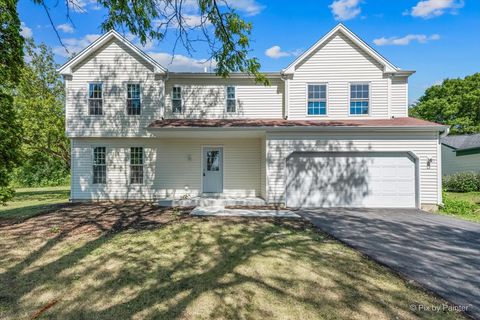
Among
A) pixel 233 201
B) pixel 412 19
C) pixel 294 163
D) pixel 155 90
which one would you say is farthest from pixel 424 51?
pixel 155 90

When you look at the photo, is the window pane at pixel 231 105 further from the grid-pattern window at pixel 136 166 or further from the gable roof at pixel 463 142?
the gable roof at pixel 463 142

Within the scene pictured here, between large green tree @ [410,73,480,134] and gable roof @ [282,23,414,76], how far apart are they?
30221mm

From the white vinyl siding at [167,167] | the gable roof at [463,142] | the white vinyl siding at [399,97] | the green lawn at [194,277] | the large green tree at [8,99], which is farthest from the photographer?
the gable roof at [463,142]

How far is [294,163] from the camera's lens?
34.4 ft

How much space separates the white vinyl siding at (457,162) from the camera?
57.0 ft

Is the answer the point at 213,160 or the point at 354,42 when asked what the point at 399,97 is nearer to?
the point at 354,42

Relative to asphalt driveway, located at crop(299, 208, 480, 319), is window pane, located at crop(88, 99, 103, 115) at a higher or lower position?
higher

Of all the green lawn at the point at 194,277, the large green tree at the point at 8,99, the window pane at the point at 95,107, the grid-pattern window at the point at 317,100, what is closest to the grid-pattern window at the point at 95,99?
the window pane at the point at 95,107

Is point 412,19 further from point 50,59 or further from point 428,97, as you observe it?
point 428,97

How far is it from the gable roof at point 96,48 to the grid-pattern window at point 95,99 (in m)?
1.18

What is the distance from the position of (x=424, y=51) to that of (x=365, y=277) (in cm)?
1495

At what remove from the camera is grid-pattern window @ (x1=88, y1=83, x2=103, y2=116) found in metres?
12.3

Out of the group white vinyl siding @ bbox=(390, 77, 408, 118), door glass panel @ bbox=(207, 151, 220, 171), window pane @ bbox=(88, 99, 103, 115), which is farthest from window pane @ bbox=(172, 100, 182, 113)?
white vinyl siding @ bbox=(390, 77, 408, 118)

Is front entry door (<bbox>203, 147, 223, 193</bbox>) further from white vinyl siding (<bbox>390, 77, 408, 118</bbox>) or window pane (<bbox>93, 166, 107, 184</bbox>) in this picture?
white vinyl siding (<bbox>390, 77, 408, 118</bbox>)
